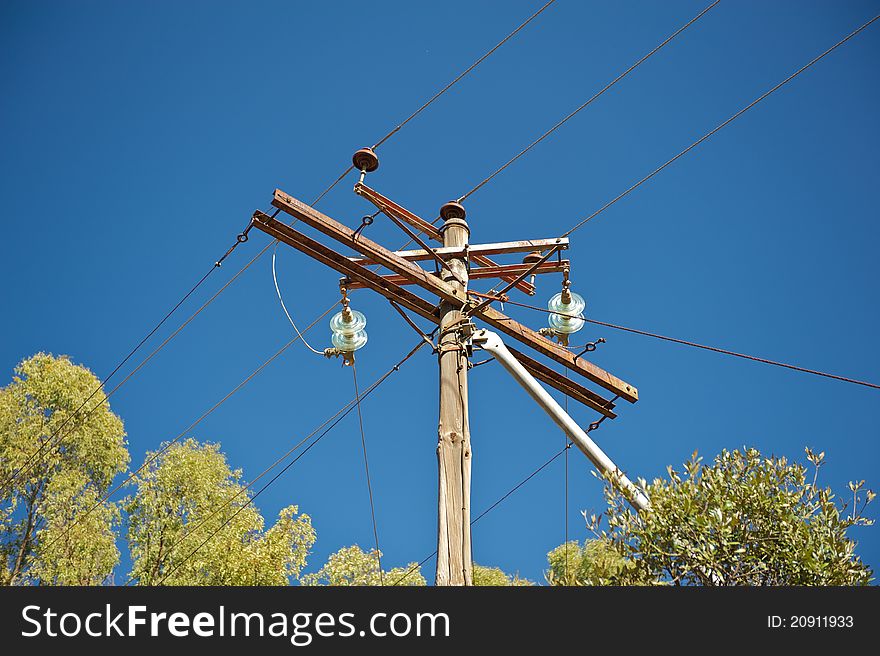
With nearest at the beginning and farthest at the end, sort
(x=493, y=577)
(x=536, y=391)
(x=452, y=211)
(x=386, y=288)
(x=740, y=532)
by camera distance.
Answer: (x=740, y=532) < (x=536, y=391) < (x=386, y=288) < (x=452, y=211) < (x=493, y=577)

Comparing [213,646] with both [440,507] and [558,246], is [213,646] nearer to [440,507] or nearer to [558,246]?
[440,507]

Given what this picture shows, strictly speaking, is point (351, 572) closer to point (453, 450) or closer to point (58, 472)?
point (58, 472)

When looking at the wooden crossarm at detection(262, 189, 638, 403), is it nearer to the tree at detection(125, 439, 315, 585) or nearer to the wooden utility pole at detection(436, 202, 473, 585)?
the wooden utility pole at detection(436, 202, 473, 585)

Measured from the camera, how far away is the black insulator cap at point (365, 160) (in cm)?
880

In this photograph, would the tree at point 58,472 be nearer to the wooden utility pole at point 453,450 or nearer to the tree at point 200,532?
the tree at point 200,532

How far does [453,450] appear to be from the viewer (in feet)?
23.2

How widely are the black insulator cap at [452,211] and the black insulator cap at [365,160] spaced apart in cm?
101

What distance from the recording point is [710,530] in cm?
577

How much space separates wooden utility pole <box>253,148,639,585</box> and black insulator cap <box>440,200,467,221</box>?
1cm

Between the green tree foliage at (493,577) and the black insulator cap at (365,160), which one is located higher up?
the black insulator cap at (365,160)

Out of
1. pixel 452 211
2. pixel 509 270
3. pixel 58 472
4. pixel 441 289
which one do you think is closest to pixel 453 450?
pixel 441 289

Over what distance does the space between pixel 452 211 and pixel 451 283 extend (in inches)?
45.5

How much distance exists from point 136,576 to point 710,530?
57.6 ft

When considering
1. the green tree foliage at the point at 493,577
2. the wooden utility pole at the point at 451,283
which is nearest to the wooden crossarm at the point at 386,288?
the wooden utility pole at the point at 451,283
